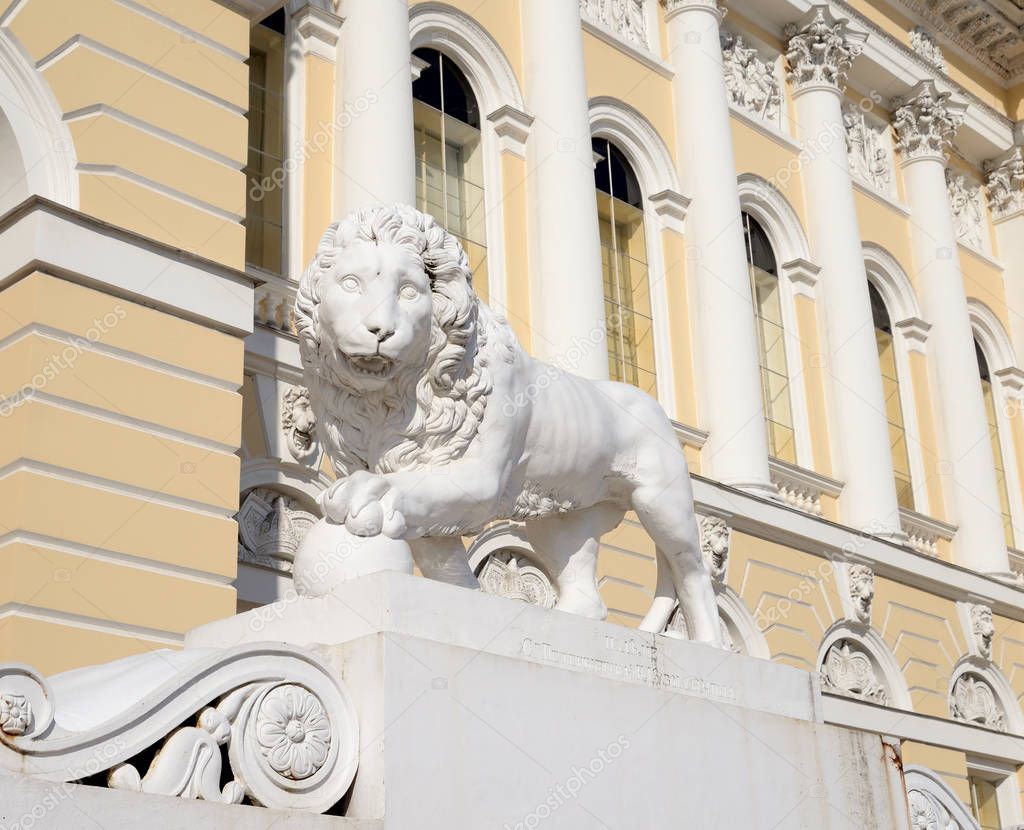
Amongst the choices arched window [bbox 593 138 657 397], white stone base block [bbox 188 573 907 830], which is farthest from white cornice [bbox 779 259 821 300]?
white stone base block [bbox 188 573 907 830]

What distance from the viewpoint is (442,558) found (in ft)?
17.4

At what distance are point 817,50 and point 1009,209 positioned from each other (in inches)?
209

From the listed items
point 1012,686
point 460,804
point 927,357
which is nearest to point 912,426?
point 927,357

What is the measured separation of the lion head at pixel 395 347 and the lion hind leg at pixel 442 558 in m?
0.29

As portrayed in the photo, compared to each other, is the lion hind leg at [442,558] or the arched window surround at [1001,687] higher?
the arched window surround at [1001,687]

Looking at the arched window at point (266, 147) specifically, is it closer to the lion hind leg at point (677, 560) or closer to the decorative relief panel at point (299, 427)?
the decorative relief panel at point (299, 427)

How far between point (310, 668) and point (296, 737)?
21cm

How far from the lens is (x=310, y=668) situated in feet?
14.1

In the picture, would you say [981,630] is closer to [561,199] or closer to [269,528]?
[561,199]

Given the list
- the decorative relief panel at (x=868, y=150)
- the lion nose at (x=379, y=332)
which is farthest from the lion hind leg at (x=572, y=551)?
the decorative relief panel at (x=868, y=150)

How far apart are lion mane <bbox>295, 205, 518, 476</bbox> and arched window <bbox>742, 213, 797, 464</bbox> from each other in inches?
484

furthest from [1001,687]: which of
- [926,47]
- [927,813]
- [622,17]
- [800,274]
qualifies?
[927,813]

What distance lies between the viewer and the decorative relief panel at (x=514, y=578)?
12.7 meters

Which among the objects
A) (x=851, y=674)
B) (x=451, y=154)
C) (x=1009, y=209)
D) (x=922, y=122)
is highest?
(x=922, y=122)
